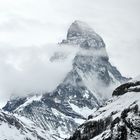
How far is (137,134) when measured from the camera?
625ft

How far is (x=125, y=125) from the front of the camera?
19462 centimetres

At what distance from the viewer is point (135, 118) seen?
19788cm

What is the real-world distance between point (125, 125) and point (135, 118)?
4949 millimetres

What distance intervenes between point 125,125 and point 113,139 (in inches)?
286

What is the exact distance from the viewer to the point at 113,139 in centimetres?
19925

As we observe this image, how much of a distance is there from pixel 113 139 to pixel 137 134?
1115 centimetres

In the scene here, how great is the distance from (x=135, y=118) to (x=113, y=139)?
9225 millimetres

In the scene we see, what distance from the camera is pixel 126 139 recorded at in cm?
18938

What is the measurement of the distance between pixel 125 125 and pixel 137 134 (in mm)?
5710

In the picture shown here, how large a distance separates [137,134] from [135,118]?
336 inches

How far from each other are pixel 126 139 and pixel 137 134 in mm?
3649

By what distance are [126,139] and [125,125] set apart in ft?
20.8
